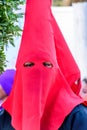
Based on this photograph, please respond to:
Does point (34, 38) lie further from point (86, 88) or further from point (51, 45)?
point (86, 88)

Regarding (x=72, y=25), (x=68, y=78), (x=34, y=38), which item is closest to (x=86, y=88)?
(x=68, y=78)

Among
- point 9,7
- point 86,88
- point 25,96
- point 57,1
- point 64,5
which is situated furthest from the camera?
point 64,5

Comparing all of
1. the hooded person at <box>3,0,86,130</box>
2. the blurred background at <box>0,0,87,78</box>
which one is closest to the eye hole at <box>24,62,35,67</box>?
the hooded person at <box>3,0,86,130</box>

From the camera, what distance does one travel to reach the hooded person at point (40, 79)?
0.66 meters

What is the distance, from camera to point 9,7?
1.43 metres

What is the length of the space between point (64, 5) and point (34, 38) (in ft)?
6.29

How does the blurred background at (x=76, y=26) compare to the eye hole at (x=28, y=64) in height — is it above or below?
below

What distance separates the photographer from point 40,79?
667 mm

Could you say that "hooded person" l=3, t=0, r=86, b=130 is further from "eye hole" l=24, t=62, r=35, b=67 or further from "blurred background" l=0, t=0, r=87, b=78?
"blurred background" l=0, t=0, r=87, b=78

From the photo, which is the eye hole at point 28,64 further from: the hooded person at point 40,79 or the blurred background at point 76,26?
the blurred background at point 76,26

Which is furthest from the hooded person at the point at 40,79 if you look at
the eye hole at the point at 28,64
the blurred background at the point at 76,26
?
the blurred background at the point at 76,26

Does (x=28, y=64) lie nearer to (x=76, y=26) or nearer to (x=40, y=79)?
(x=40, y=79)

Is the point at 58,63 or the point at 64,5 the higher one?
the point at 58,63

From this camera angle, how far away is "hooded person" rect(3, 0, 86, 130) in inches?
26.1
